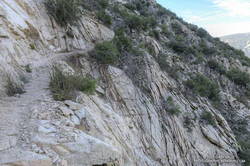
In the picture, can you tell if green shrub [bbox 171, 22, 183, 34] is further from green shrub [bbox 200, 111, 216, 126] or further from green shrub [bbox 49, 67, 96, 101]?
green shrub [bbox 49, 67, 96, 101]

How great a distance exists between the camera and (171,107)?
10.2m

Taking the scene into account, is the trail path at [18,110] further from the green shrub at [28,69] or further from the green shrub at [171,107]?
the green shrub at [171,107]

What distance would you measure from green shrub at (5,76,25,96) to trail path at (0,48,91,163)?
20 centimetres

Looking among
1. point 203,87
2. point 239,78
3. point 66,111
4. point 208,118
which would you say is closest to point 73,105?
point 66,111

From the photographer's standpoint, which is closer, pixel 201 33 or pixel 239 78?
pixel 239 78

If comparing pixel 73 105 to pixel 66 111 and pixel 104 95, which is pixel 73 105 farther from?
pixel 104 95

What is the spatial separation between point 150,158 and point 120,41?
21.0 ft

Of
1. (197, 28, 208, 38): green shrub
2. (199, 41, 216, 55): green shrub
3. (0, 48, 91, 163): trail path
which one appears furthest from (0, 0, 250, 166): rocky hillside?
Result: (197, 28, 208, 38): green shrub

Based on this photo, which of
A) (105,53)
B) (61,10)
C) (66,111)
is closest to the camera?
(66,111)

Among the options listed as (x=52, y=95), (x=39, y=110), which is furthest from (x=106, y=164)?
(x=52, y=95)

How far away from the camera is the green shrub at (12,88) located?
577 centimetres

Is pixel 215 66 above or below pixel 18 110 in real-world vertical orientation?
below

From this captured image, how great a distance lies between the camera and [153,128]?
9.02 m

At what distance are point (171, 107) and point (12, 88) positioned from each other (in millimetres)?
7106
